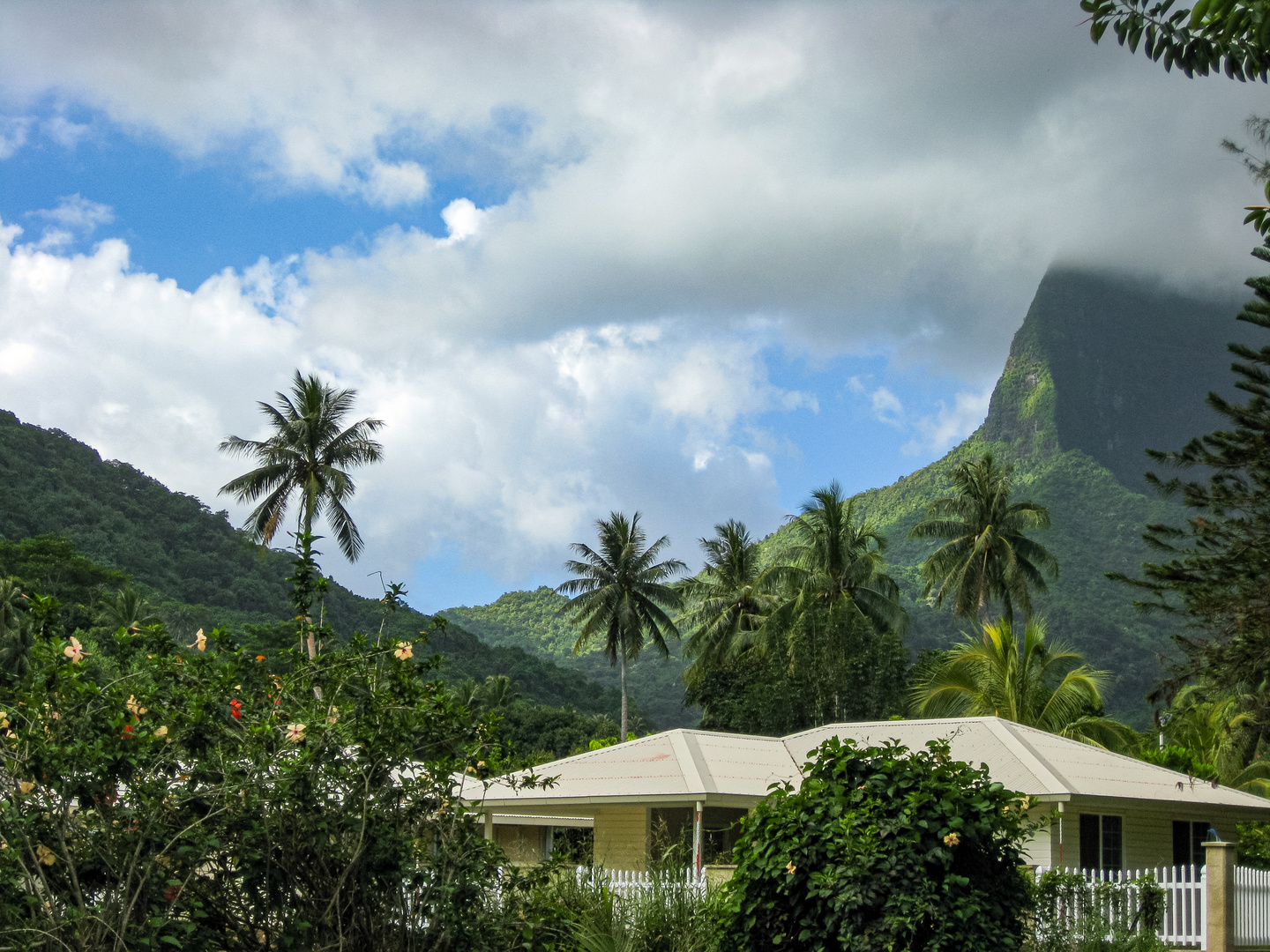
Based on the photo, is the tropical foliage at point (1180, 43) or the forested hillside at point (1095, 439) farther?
the forested hillside at point (1095, 439)

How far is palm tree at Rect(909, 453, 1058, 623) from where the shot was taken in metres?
41.9

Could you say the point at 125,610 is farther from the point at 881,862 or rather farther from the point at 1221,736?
the point at 881,862

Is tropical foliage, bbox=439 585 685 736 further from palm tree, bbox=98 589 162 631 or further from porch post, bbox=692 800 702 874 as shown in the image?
porch post, bbox=692 800 702 874

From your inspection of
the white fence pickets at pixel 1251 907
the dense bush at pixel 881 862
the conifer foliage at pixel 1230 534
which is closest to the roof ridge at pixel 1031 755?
the conifer foliage at pixel 1230 534

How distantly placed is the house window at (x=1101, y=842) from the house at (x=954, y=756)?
2 cm

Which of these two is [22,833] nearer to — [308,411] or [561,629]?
[308,411]

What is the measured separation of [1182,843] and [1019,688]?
835 centimetres

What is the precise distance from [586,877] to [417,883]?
3912 millimetres

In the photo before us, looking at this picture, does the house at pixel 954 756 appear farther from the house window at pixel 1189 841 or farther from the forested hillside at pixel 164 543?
the forested hillside at pixel 164 543

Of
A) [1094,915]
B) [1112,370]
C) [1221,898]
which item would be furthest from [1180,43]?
[1112,370]

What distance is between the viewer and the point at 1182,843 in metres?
21.4

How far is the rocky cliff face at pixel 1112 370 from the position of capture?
362 feet

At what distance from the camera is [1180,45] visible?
4.89 meters

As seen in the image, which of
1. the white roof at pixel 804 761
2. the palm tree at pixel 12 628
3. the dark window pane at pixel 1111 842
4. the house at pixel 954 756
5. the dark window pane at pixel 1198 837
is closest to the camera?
the house at pixel 954 756
